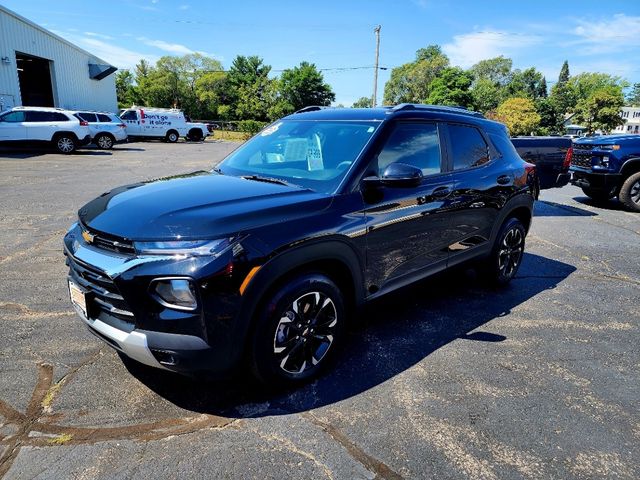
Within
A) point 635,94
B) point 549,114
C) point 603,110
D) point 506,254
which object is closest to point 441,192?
point 506,254

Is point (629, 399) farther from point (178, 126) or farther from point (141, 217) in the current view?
point (178, 126)

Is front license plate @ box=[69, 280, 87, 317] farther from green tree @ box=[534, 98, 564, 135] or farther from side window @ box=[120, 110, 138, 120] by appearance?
green tree @ box=[534, 98, 564, 135]

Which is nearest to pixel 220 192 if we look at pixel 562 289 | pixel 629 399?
pixel 629 399

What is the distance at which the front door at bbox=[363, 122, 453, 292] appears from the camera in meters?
3.21

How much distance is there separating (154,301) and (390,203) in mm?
→ 1792

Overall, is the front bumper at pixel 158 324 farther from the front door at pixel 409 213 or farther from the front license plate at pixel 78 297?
the front door at pixel 409 213

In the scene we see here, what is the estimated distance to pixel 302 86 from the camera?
218ft

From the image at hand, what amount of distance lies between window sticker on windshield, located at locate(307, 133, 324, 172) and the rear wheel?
18.8m

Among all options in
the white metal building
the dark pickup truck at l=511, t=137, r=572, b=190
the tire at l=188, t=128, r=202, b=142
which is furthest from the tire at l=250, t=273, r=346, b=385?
the tire at l=188, t=128, r=202, b=142

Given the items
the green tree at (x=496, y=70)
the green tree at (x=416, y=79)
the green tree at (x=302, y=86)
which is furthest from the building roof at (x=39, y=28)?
the green tree at (x=496, y=70)

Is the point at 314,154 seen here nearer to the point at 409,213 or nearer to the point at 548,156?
the point at 409,213

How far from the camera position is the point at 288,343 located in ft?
9.11

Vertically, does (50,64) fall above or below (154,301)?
above

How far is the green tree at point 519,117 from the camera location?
56397mm
